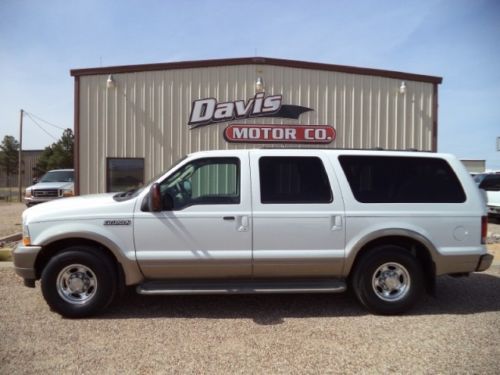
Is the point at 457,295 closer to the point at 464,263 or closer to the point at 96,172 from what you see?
the point at 464,263

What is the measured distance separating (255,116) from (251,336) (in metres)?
6.61

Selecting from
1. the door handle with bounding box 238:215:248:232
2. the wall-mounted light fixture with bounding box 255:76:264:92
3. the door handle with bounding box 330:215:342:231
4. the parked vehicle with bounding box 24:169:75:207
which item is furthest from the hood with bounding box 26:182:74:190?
the door handle with bounding box 330:215:342:231

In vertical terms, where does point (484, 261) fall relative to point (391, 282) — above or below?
above

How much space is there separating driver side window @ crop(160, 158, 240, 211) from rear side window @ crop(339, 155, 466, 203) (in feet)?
4.25

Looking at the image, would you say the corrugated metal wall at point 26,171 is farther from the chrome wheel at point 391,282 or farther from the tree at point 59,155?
the chrome wheel at point 391,282

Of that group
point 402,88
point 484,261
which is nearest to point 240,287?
point 484,261

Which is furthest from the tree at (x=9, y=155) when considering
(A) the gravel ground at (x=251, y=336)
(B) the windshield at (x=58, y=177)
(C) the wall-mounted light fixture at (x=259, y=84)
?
(A) the gravel ground at (x=251, y=336)

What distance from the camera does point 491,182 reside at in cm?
1241

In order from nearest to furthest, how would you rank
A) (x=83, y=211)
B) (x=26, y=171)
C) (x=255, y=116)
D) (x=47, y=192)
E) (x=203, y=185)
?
(x=83, y=211), (x=203, y=185), (x=255, y=116), (x=47, y=192), (x=26, y=171)

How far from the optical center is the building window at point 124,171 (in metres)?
9.27

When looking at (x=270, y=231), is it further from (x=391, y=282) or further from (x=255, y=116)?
(x=255, y=116)

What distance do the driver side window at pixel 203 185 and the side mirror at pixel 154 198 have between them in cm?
9

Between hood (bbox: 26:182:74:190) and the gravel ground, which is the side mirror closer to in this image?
the gravel ground

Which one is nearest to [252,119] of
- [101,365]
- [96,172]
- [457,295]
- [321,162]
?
[96,172]
